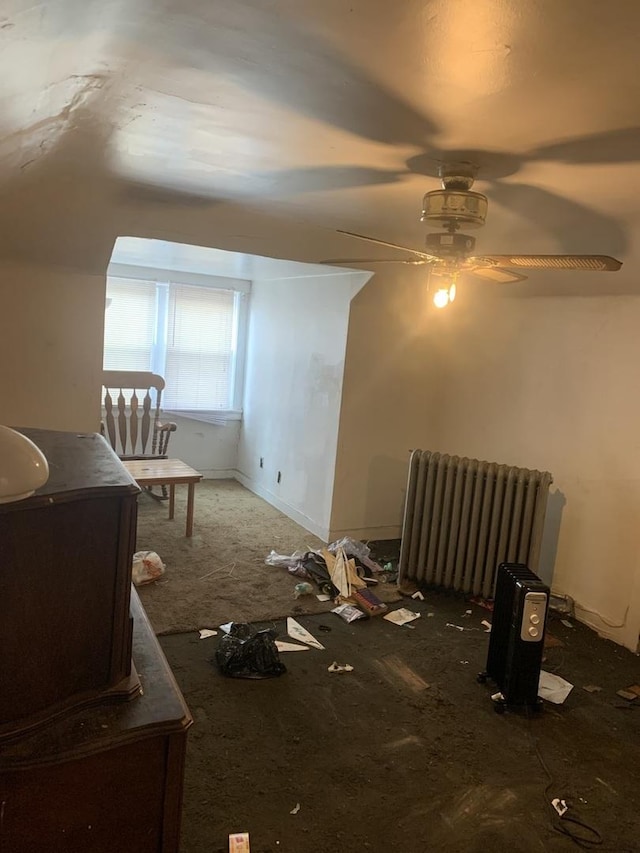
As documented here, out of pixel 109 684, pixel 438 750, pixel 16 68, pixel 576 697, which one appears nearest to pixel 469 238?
pixel 16 68

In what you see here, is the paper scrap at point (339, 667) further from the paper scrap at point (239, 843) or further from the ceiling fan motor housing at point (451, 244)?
the ceiling fan motor housing at point (451, 244)

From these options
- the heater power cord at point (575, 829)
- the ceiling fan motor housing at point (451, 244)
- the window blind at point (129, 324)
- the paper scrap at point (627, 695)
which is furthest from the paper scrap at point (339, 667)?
the window blind at point (129, 324)

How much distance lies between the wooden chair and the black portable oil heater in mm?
3245

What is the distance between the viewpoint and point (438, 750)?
2404 mm

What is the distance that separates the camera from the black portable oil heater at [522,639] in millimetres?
2637

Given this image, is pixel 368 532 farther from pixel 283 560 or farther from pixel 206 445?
pixel 206 445

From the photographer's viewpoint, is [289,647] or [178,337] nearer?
[289,647]

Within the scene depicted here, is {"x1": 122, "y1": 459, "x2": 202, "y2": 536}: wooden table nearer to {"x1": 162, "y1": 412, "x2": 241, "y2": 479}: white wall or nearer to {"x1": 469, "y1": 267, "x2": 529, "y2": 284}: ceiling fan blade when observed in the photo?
{"x1": 162, "y1": 412, "x2": 241, "y2": 479}: white wall

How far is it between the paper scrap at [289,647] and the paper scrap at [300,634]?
0.05 meters

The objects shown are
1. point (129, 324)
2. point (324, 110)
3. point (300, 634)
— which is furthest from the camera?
point (129, 324)

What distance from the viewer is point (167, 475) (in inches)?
174

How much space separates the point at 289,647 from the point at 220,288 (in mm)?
3951

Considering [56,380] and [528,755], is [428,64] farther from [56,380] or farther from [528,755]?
[56,380]

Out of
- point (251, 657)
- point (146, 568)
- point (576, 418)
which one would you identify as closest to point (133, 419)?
point (146, 568)
